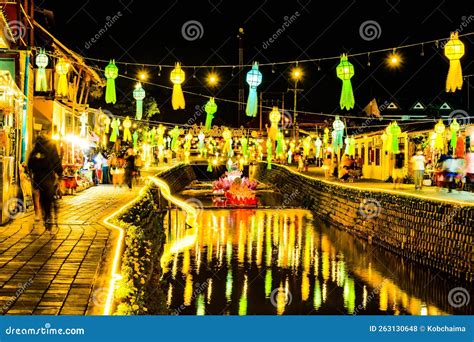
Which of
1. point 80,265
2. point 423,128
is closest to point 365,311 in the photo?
point 80,265

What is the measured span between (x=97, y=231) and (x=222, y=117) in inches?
2622

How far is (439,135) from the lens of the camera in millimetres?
29203

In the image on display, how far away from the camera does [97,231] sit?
40.2 feet

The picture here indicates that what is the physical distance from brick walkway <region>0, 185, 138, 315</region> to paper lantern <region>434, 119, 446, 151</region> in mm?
17493

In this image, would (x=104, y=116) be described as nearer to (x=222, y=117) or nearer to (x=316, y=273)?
(x=316, y=273)

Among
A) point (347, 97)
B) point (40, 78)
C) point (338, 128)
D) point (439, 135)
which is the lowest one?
point (439, 135)

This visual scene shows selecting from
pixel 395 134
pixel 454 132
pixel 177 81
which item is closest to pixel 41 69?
pixel 177 81
